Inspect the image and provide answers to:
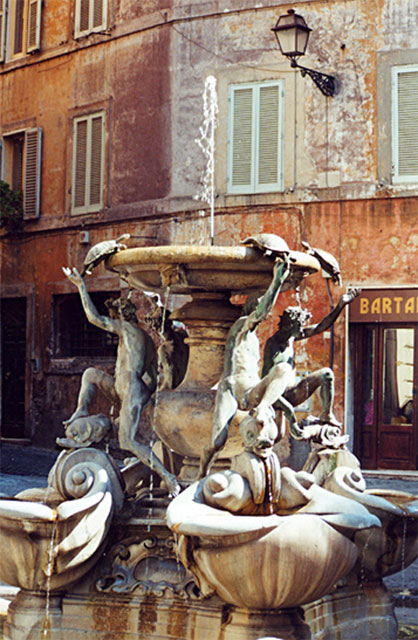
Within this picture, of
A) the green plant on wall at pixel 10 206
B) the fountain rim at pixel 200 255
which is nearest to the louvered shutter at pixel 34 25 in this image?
the green plant on wall at pixel 10 206

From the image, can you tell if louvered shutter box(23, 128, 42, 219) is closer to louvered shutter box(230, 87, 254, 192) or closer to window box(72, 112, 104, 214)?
window box(72, 112, 104, 214)

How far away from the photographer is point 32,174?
67.0ft

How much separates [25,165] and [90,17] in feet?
9.26

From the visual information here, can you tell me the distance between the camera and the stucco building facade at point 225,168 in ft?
53.3

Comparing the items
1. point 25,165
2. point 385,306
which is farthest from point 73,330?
point 385,306

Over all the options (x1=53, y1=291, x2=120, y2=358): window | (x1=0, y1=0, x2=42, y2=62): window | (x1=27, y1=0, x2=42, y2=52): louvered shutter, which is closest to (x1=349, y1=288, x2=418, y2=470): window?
(x1=53, y1=291, x2=120, y2=358): window

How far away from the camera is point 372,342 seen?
644 inches

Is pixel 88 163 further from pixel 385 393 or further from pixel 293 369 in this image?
pixel 293 369

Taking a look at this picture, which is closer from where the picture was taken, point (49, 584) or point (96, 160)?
point (49, 584)

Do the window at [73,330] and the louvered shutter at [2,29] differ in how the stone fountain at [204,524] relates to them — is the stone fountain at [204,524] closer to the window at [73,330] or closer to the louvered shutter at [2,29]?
the window at [73,330]

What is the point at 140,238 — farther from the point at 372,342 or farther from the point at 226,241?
the point at 372,342

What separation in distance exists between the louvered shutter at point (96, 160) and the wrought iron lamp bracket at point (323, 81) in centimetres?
386

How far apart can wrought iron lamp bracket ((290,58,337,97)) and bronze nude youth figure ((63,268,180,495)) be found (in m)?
10.2

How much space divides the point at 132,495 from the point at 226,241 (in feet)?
35.7
